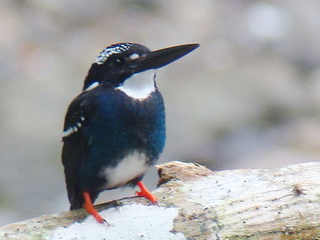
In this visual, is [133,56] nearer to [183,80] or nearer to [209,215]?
[209,215]

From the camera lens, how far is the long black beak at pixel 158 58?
5.51m

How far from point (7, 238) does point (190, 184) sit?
1.12 metres

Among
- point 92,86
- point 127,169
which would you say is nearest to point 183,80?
point 92,86

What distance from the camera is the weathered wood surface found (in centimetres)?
527

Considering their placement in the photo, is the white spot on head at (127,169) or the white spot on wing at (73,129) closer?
the white spot on head at (127,169)

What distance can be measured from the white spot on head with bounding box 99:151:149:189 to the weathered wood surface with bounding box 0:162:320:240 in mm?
131

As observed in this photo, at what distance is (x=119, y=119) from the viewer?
5.46m

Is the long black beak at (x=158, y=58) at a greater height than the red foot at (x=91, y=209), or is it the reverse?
the long black beak at (x=158, y=58)

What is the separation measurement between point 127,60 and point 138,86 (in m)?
0.16

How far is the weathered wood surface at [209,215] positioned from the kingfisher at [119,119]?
0.11m

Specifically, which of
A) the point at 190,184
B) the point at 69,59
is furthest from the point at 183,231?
the point at 69,59

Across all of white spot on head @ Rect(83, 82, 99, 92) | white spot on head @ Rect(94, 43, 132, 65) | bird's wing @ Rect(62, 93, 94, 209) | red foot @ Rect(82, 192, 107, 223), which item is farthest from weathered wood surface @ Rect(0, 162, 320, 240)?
white spot on head @ Rect(94, 43, 132, 65)

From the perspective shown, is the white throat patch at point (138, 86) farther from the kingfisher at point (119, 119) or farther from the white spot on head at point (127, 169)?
the white spot on head at point (127, 169)

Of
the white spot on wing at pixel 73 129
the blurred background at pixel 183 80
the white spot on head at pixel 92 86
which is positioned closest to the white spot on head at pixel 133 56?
the white spot on head at pixel 92 86
